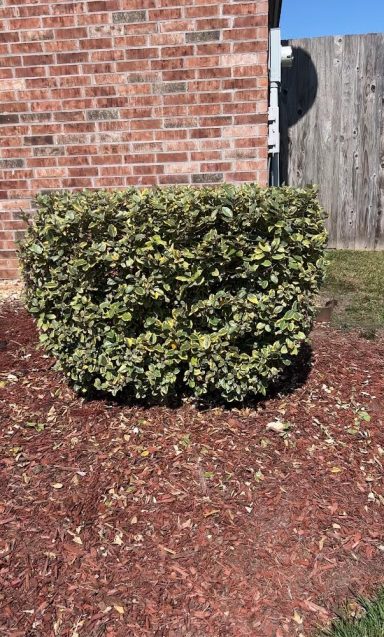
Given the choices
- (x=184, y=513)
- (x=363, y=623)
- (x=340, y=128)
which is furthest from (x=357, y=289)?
(x=363, y=623)

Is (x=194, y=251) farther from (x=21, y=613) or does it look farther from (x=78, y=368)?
(x=21, y=613)

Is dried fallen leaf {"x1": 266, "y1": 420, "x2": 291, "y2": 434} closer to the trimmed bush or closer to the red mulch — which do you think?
the red mulch

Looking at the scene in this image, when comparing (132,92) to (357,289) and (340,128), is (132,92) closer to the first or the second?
(357,289)

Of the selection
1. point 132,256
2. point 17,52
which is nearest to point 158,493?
point 132,256

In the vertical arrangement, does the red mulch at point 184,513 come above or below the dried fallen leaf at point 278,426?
below

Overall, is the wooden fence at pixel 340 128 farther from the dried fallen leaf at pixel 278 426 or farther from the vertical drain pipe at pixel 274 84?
the dried fallen leaf at pixel 278 426

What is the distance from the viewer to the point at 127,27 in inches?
164

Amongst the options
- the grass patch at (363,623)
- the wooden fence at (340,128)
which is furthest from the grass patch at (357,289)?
the grass patch at (363,623)

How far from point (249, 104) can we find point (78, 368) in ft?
8.15

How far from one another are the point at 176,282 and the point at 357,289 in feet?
11.1

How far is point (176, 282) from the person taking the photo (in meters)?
2.88

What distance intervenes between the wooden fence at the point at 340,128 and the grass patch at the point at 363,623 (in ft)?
19.6

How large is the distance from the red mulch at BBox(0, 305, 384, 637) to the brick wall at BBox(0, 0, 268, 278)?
6.59 feet

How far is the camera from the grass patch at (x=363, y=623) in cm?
202
